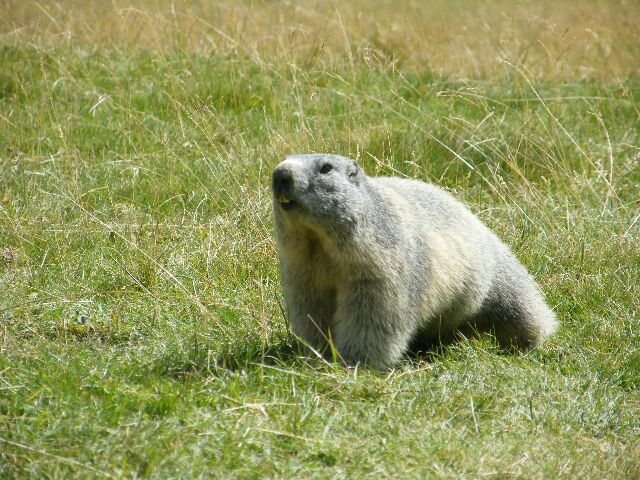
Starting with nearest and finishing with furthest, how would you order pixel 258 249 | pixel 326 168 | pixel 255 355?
pixel 326 168 → pixel 255 355 → pixel 258 249

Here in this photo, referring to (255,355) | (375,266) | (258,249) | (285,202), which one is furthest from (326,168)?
(258,249)

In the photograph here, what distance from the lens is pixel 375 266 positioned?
5.09 meters

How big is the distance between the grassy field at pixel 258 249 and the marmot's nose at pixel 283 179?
0.91 metres

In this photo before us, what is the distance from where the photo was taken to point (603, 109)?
30.1 ft

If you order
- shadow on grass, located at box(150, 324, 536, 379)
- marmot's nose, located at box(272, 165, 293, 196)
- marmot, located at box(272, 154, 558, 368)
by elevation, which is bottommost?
shadow on grass, located at box(150, 324, 536, 379)

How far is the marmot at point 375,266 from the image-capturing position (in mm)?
4973

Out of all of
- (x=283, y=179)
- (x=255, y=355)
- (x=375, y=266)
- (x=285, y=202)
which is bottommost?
(x=255, y=355)

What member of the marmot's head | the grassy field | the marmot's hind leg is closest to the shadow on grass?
the grassy field

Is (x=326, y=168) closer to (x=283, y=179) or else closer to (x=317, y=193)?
(x=317, y=193)

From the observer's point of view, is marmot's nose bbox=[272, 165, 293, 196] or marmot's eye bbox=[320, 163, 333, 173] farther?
marmot's eye bbox=[320, 163, 333, 173]

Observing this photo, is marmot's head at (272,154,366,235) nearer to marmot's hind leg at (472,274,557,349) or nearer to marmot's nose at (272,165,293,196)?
marmot's nose at (272,165,293,196)

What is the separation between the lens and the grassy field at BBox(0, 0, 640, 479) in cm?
423

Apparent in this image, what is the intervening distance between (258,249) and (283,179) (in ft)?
6.11

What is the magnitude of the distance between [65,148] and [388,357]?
141 inches
